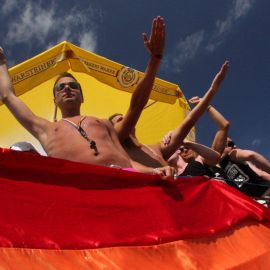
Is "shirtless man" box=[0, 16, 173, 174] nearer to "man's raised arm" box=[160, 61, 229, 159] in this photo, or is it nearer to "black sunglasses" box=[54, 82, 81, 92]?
"black sunglasses" box=[54, 82, 81, 92]

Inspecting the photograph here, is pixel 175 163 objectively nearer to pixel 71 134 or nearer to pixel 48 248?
pixel 71 134

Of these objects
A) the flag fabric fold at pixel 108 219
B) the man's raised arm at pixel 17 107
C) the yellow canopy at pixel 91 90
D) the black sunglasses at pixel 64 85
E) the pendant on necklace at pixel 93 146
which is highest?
the yellow canopy at pixel 91 90

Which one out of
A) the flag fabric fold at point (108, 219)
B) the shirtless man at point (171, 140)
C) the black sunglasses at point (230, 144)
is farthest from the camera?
the black sunglasses at point (230, 144)

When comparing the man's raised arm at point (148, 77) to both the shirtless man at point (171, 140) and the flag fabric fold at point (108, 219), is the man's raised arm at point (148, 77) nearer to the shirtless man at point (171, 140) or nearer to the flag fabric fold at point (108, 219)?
the shirtless man at point (171, 140)

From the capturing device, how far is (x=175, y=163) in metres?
4.16

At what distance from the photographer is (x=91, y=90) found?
568 cm

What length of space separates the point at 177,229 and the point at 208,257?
190 millimetres

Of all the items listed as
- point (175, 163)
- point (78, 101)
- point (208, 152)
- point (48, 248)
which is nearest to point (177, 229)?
point (48, 248)

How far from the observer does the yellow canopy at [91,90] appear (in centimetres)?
490

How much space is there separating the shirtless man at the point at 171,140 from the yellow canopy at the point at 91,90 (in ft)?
6.61

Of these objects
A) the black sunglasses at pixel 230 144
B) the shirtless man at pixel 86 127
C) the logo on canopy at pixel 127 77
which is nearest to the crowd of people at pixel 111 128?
the shirtless man at pixel 86 127

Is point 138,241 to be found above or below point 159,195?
below

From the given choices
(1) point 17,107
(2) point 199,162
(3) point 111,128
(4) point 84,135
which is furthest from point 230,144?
(1) point 17,107

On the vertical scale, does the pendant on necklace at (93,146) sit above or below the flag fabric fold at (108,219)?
above
